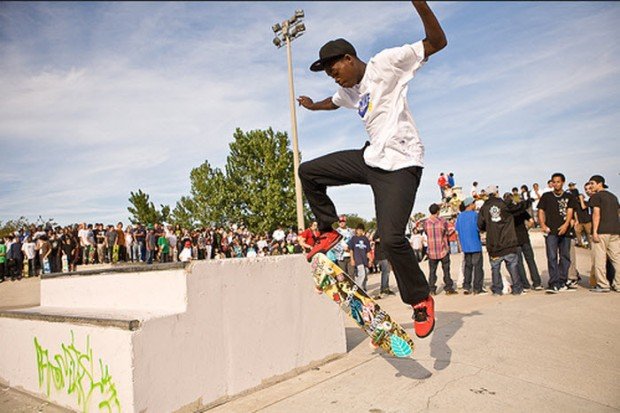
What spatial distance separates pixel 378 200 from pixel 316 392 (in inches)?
71.1

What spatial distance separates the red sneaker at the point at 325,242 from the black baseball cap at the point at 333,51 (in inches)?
59.1

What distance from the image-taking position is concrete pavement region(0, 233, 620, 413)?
316cm

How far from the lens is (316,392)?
3607 mm

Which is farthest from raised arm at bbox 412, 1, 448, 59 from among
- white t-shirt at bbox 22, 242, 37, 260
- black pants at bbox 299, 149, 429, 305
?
white t-shirt at bbox 22, 242, 37, 260

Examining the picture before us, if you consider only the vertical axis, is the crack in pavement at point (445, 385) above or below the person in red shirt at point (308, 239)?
below

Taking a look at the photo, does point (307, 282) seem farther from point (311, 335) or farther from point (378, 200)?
point (378, 200)

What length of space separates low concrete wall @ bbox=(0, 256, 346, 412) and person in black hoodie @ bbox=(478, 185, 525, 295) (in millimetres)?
4759

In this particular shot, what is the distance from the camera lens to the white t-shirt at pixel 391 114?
3.07 m

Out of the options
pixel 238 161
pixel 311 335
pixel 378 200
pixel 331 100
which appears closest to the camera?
pixel 378 200

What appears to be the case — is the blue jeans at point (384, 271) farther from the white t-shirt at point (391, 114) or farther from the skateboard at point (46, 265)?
the skateboard at point (46, 265)

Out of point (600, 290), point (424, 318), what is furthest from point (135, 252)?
point (424, 318)

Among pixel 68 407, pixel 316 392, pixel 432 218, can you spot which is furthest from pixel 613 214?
pixel 68 407

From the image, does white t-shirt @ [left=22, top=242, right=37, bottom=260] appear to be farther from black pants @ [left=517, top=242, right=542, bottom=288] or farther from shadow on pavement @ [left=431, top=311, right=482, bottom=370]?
black pants @ [left=517, top=242, right=542, bottom=288]

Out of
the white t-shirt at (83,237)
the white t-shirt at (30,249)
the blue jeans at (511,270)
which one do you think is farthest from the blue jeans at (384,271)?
the white t-shirt at (30,249)
